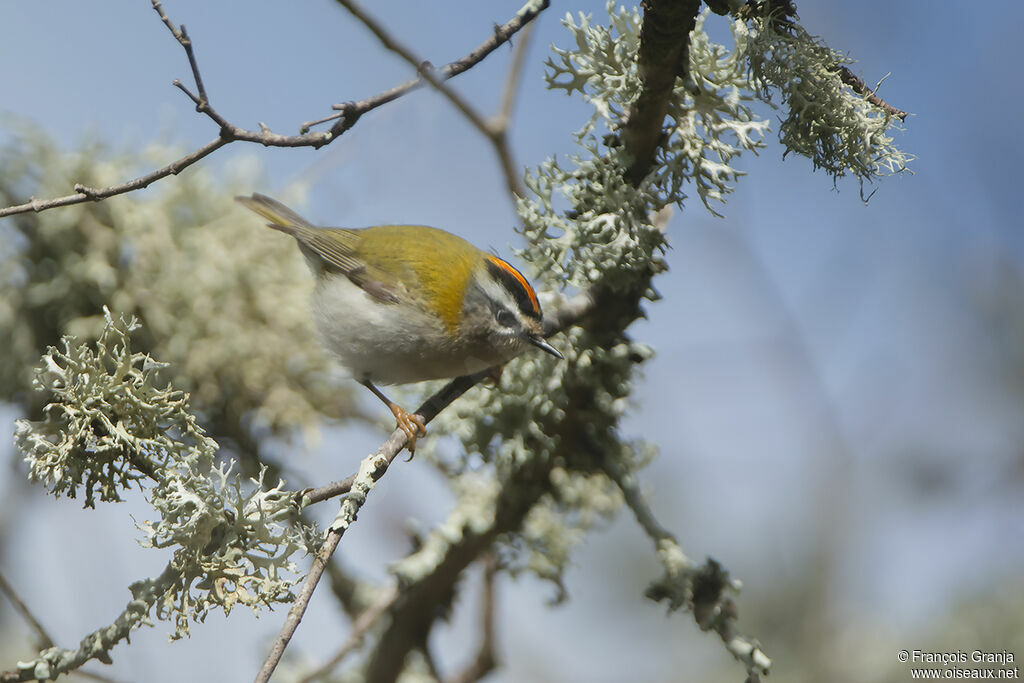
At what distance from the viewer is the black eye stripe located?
1947 mm

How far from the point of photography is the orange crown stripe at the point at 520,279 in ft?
6.46

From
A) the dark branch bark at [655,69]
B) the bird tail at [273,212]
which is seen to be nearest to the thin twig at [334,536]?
the dark branch bark at [655,69]

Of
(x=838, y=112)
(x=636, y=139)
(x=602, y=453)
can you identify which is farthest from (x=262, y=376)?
(x=838, y=112)

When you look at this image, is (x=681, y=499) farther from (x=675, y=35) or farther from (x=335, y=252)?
(x=675, y=35)

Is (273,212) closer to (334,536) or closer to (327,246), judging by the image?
(327,246)

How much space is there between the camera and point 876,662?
2121mm

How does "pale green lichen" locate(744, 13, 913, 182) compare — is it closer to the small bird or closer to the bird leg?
the small bird

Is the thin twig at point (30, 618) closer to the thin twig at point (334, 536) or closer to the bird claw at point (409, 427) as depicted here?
the thin twig at point (334, 536)

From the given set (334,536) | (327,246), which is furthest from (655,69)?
(327,246)

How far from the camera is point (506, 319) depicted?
6.81ft

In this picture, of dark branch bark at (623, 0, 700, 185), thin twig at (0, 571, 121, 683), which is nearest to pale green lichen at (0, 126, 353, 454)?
thin twig at (0, 571, 121, 683)

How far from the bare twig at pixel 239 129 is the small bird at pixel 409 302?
645 mm

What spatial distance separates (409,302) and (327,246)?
1.35 feet

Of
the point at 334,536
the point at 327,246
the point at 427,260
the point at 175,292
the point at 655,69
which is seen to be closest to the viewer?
the point at 334,536
